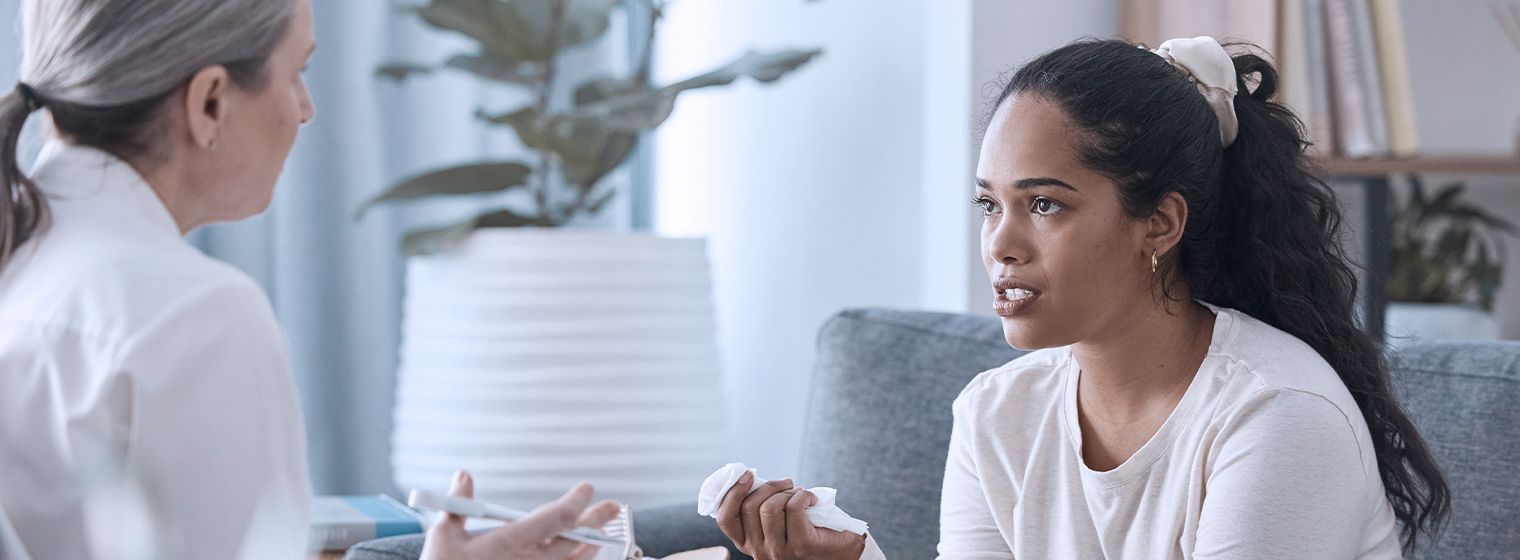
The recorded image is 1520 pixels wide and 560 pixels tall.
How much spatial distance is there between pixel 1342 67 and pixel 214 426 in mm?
1600

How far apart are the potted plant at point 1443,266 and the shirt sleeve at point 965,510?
1071 mm

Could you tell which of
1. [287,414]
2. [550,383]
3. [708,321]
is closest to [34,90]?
[287,414]

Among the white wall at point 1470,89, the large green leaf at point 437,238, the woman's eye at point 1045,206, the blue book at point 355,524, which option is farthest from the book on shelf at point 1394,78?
the blue book at point 355,524

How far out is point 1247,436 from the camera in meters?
0.93

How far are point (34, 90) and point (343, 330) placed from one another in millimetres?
1425

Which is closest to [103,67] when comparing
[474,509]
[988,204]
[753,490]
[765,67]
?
[474,509]

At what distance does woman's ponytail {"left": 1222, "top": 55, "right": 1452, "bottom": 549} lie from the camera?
1028 mm

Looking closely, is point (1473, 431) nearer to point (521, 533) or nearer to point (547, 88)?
point (521, 533)

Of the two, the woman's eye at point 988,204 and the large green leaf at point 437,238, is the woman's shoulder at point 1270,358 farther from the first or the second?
the large green leaf at point 437,238

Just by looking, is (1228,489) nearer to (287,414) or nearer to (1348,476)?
(1348,476)

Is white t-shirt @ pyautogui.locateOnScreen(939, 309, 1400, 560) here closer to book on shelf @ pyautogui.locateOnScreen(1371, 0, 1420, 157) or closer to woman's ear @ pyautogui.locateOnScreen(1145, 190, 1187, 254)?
woman's ear @ pyautogui.locateOnScreen(1145, 190, 1187, 254)

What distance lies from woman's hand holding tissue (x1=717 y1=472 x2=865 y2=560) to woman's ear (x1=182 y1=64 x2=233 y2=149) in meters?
0.53

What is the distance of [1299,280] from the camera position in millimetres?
1059

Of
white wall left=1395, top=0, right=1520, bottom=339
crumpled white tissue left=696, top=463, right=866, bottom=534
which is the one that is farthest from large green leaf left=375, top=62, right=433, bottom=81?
white wall left=1395, top=0, right=1520, bottom=339
